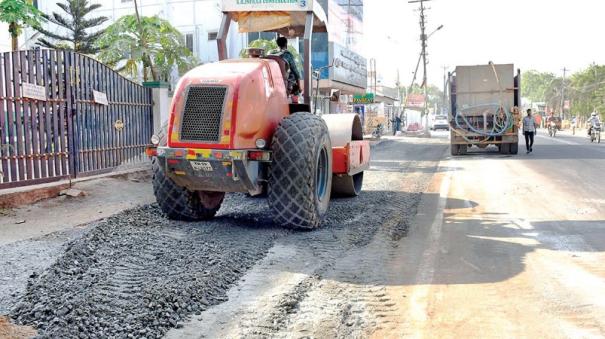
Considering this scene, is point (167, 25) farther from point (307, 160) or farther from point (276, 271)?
point (276, 271)

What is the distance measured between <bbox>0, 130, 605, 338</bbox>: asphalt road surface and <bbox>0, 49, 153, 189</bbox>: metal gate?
2.16 m

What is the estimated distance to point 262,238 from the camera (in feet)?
21.7

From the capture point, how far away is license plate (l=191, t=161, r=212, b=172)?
6559 millimetres

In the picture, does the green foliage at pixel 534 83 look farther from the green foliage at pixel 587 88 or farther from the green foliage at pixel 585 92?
the green foliage at pixel 587 88

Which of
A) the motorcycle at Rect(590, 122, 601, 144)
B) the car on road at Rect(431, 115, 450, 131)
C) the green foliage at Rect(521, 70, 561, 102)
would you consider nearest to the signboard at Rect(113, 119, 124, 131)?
the motorcycle at Rect(590, 122, 601, 144)

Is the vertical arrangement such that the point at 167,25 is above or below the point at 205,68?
above

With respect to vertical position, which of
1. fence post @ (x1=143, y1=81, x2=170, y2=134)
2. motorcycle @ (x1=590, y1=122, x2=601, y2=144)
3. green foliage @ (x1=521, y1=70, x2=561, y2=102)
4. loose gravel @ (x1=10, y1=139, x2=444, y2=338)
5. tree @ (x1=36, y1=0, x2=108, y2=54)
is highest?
green foliage @ (x1=521, y1=70, x2=561, y2=102)

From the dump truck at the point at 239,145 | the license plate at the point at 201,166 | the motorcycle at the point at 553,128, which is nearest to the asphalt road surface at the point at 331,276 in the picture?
the dump truck at the point at 239,145

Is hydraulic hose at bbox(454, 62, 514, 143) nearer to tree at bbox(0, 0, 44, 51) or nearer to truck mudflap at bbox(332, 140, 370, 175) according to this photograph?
truck mudflap at bbox(332, 140, 370, 175)

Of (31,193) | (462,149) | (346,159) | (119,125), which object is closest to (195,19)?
(462,149)

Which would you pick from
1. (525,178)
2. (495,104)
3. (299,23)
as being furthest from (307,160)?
(495,104)

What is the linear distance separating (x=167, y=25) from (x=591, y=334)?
20.4 m

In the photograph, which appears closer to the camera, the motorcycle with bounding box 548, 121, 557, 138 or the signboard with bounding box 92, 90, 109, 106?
the signboard with bounding box 92, 90, 109, 106

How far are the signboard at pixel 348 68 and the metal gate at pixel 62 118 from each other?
19864 millimetres
